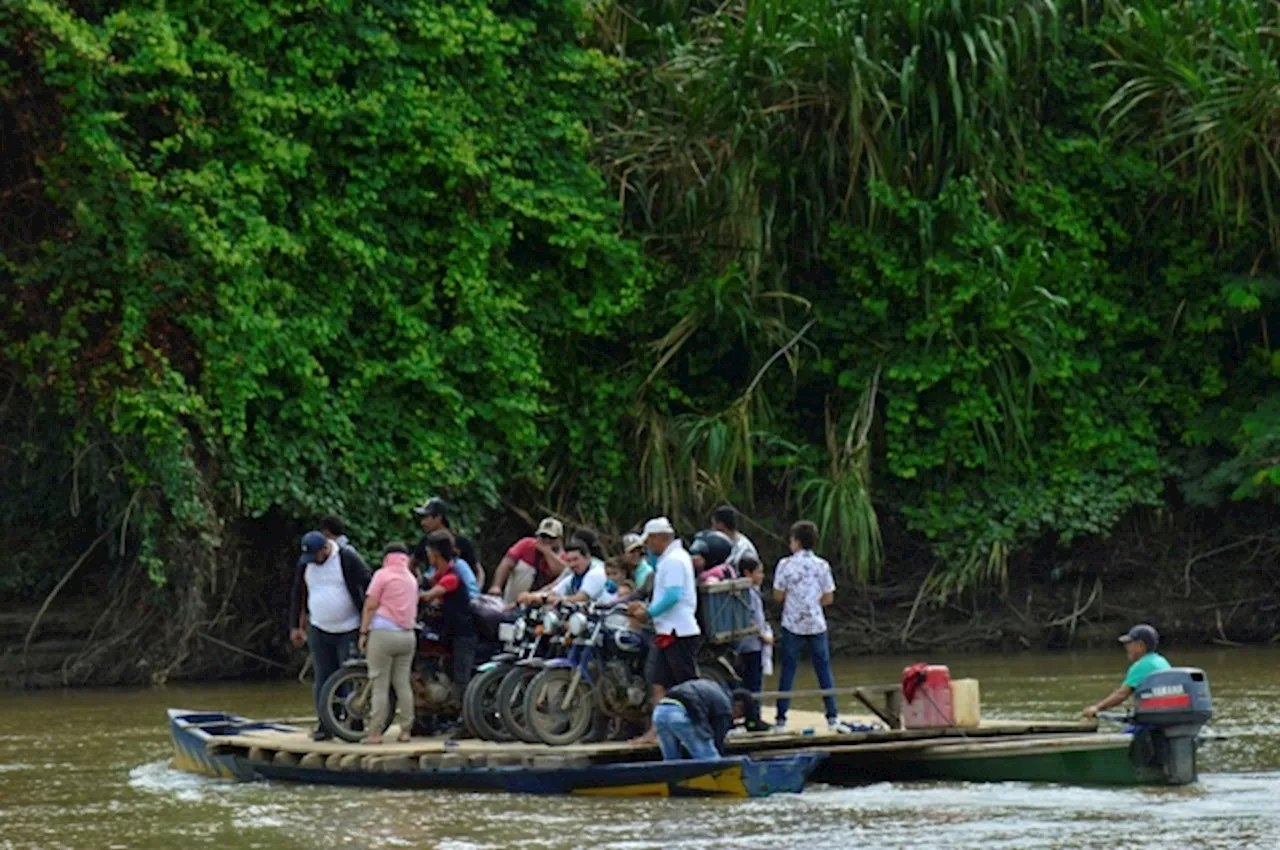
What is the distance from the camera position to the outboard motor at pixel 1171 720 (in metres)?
15.1

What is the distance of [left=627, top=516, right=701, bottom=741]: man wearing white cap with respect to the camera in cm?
1551

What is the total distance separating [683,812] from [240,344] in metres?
11.9

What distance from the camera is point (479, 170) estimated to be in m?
26.5

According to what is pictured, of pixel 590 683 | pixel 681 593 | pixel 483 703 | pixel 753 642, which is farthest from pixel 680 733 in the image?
pixel 483 703

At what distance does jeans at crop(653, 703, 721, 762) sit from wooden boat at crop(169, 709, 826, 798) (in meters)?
0.19

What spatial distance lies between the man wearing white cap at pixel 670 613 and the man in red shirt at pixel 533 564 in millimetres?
2172

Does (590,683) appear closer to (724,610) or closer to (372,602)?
(724,610)

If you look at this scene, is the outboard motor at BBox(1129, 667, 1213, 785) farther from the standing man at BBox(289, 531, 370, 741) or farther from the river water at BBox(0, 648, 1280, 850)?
the standing man at BBox(289, 531, 370, 741)

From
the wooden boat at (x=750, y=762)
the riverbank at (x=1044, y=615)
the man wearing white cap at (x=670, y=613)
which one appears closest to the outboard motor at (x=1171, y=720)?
the wooden boat at (x=750, y=762)

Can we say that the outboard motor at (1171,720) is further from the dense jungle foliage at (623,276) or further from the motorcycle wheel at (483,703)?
the dense jungle foliage at (623,276)

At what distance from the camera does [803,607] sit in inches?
682

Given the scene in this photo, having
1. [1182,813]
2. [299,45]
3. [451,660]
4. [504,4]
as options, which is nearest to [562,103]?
[504,4]

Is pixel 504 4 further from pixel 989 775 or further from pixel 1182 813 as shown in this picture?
pixel 1182 813

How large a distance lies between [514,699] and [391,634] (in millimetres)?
897
